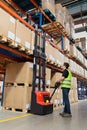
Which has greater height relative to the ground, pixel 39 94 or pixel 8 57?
pixel 8 57

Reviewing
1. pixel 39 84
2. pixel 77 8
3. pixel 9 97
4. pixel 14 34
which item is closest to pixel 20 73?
pixel 39 84

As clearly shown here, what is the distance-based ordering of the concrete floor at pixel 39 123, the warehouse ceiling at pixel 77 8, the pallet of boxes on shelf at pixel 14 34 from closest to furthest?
1. the concrete floor at pixel 39 123
2. the pallet of boxes on shelf at pixel 14 34
3. the warehouse ceiling at pixel 77 8

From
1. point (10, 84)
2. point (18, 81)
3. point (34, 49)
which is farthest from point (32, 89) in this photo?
point (34, 49)

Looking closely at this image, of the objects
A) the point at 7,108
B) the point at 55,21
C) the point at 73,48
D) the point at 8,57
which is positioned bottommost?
the point at 7,108

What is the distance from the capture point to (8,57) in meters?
4.69

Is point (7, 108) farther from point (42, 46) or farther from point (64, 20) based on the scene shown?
point (64, 20)

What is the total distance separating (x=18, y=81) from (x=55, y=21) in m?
3.63

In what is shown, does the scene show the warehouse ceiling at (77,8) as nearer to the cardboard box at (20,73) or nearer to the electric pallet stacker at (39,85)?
the electric pallet stacker at (39,85)

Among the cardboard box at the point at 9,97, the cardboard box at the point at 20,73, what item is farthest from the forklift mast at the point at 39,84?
the cardboard box at the point at 9,97

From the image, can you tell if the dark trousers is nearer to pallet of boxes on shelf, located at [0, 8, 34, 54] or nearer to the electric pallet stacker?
the electric pallet stacker

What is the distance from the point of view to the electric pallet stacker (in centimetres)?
412

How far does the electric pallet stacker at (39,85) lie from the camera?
4.12m

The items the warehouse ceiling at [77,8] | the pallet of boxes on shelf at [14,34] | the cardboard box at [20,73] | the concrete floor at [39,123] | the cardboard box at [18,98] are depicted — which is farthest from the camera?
the warehouse ceiling at [77,8]

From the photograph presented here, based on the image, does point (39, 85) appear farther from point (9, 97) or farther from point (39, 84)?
point (9, 97)
